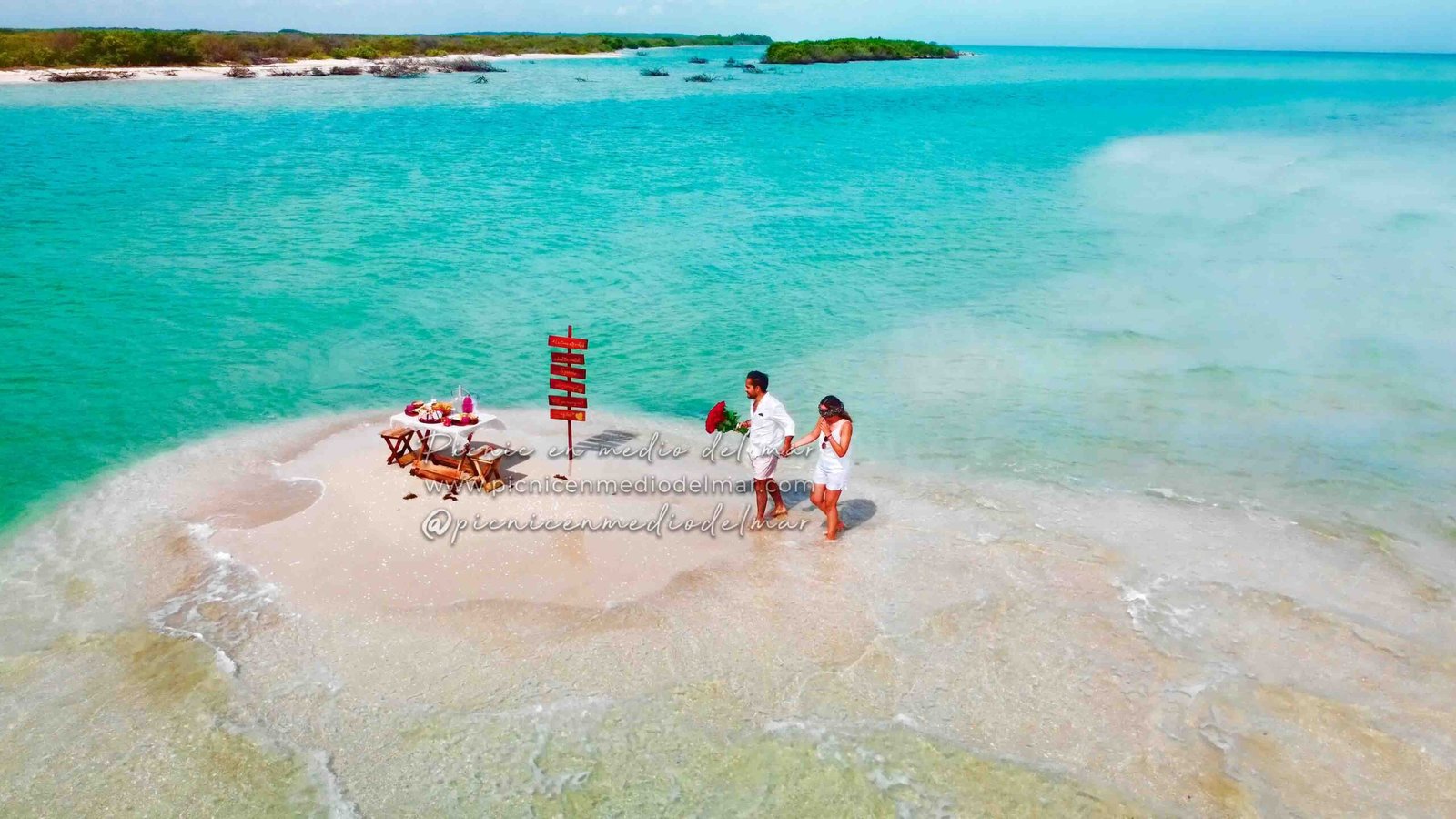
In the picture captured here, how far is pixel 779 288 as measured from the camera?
22.5 metres

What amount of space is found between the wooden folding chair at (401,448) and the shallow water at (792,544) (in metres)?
1.08

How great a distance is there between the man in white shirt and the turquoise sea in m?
3.37

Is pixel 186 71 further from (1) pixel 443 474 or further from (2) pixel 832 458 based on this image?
(2) pixel 832 458

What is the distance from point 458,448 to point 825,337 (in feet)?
30.9

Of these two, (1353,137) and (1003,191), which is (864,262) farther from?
(1353,137)

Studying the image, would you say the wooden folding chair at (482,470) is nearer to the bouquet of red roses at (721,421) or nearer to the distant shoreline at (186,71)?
the bouquet of red roses at (721,421)

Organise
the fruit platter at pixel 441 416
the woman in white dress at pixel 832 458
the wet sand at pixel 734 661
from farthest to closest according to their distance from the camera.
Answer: the fruit platter at pixel 441 416, the woman in white dress at pixel 832 458, the wet sand at pixel 734 661

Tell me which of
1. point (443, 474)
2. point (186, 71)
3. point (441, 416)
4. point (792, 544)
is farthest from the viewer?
point (186, 71)

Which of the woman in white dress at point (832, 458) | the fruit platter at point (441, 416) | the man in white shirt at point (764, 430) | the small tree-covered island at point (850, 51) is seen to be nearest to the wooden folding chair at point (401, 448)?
the fruit platter at point (441, 416)

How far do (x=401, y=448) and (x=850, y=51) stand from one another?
435 ft

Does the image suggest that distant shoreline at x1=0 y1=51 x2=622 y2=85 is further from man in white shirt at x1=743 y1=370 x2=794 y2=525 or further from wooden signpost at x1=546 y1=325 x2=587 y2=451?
man in white shirt at x1=743 y1=370 x2=794 y2=525

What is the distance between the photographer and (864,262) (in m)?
25.0

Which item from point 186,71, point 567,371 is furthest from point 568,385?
point 186,71

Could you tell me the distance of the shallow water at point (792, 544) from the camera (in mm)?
7121
